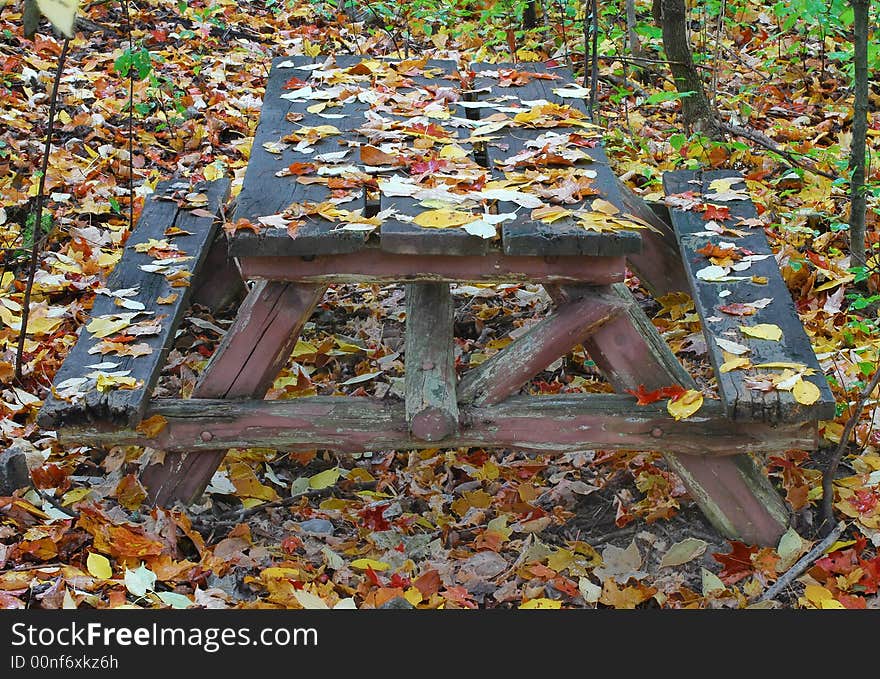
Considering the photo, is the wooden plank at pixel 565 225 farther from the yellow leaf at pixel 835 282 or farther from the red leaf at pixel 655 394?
the yellow leaf at pixel 835 282

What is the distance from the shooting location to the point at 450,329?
2.80m

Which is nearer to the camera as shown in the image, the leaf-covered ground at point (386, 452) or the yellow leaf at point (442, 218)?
the yellow leaf at point (442, 218)

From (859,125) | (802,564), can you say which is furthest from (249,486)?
(859,125)

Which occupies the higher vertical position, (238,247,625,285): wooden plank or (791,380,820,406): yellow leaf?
(238,247,625,285): wooden plank

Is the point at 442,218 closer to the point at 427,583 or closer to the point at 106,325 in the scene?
the point at 427,583

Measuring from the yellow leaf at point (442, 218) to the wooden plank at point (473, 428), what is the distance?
504mm

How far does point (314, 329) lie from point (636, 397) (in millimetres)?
1688

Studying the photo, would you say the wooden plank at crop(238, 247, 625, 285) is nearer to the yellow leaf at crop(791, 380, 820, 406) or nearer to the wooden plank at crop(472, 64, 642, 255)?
the wooden plank at crop(472, 64, 642, 255)

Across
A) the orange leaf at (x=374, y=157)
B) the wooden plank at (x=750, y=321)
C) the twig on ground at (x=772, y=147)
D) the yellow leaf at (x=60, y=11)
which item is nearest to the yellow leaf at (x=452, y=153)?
the orange leaf at (x=374, y=157)

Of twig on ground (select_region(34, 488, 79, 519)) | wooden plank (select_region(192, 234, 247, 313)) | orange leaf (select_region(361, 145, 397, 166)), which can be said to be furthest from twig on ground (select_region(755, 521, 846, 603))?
wooden plank (select_region(192, 234, 247, 313))

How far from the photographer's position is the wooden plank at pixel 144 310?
2.41 meters

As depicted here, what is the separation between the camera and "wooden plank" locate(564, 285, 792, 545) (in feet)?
8.45

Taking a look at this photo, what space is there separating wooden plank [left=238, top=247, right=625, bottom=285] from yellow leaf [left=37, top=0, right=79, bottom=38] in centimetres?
108

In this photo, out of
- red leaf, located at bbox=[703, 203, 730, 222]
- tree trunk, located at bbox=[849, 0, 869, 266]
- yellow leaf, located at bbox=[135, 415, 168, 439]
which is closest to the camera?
yellow leaf, located at bbox=[135, 415, 168, 439]
